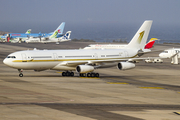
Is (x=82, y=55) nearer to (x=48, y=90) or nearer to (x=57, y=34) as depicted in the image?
(x=48, y=90)

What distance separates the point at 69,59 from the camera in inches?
2178

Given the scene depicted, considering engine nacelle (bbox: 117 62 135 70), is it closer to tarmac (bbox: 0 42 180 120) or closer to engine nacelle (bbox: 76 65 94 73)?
tarmac (bbox: 0 42 180 120)

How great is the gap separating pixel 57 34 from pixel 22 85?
138 m

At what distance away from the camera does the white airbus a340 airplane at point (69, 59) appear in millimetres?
52953

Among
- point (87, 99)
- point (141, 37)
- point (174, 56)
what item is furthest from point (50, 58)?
point (174, 56)

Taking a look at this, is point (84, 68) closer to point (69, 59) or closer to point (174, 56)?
point (69, 59)

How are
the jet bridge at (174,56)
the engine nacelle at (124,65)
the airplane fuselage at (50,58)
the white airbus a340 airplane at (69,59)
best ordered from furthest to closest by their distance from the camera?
the jet bridge at (174,56) → the engine nacelle at (124,65) → the white airbus a340 airplane at (69,59) → the airplane fuselage at (50,58)

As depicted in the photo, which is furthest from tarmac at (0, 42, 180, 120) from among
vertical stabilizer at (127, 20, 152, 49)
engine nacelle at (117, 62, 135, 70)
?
vertical stabilizer at (127, 20, 152, 49)

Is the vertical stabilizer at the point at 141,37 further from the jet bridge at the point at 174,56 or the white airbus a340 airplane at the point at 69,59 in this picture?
the jet bridge at the point at 174,56

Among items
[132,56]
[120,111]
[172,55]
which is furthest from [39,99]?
[172,55]

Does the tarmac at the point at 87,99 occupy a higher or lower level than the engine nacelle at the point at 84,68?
lower

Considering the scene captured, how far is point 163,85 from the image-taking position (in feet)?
163

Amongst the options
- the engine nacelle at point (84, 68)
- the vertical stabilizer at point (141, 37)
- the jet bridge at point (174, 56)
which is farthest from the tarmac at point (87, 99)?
the jet bridge at point (174, 56)

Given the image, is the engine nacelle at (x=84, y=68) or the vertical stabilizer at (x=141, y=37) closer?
the engine nacelle at (x=84, y=68)
